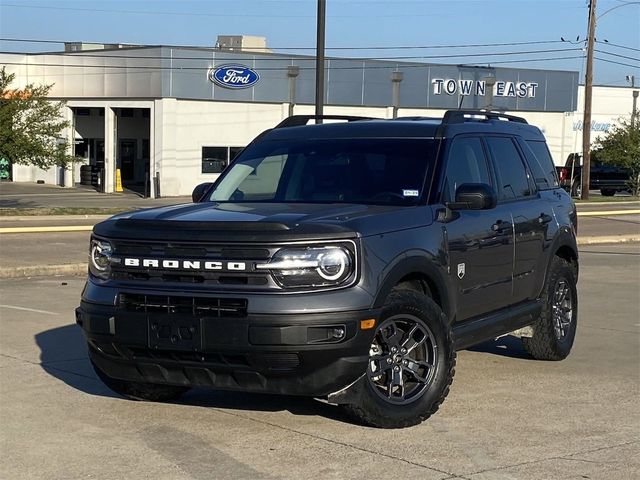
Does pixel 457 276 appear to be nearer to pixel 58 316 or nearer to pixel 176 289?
pixel 176 289

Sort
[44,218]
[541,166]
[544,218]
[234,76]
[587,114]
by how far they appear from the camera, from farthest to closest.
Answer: [234,76] < [587,114] < [44,218] < [541,166] < [544,218]

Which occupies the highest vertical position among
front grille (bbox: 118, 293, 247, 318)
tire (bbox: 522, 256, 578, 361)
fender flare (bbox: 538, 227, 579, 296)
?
fender flare (bbox: 538, 227, 579, 296)

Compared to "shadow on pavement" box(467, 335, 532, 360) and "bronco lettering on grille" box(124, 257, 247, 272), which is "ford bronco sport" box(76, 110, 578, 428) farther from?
"shadow on pavement" box(467, 335, 532, 360)

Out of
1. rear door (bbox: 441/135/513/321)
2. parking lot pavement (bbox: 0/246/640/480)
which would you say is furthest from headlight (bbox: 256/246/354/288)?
rear door (bbox: 441/135/513/321)

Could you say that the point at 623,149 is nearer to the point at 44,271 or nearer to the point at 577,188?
the point at 577,188

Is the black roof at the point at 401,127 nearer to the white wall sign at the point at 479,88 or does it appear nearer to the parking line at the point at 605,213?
the parking line at the point at 605,213

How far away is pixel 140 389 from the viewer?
699 centimetres

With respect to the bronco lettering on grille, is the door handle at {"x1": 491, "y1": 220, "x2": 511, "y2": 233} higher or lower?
higher

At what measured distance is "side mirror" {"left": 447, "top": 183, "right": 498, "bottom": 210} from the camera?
271 inches

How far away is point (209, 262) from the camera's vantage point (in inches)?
234

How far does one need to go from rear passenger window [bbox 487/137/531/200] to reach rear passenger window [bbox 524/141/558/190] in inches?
8.4

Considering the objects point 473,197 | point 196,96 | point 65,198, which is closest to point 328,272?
point 473,197

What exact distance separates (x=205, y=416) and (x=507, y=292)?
2.49 m

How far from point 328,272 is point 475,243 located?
167cm
